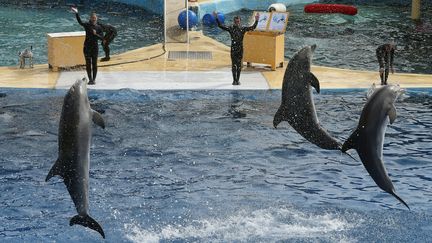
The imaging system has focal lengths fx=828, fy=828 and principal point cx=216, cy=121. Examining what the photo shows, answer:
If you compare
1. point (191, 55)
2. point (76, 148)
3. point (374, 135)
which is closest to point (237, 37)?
point (191, 55)

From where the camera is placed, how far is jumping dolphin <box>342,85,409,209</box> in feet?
28.7

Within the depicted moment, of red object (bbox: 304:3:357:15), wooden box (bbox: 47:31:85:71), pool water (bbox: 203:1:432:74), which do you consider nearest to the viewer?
wooden box (bbox: 47:31:85:71)

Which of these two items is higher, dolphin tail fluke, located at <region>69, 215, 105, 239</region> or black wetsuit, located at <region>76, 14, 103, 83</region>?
black wetsuit, located at <region>76, 14, 103, 83</region>

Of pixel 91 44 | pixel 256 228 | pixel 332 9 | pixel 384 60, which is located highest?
pixel 91 44

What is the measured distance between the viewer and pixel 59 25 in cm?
2853

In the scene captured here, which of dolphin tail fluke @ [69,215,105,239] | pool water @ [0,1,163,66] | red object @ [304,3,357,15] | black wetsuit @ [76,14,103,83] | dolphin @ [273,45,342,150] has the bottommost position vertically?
pool water @ [0,1,163,66]

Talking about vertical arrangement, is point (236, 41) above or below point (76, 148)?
below

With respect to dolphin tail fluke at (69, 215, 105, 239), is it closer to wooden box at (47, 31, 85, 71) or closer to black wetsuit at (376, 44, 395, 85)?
black wetsuit at (376, 44, 395, 85)

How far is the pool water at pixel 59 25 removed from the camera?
23781mm

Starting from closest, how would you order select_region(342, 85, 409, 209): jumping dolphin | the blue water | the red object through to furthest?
1. select_region(342, 85, 409, 209): jumping dolphin
2. the blue water
3. the red object

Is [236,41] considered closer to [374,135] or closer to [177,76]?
[177,76]

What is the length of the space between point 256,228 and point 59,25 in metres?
19.3

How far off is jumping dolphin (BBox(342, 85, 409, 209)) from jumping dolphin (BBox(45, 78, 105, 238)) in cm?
272

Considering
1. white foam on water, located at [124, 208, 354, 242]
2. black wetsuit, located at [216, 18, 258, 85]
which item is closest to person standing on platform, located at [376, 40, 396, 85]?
Answer: black wetsuit, located at [216, 18, 258, 85]
